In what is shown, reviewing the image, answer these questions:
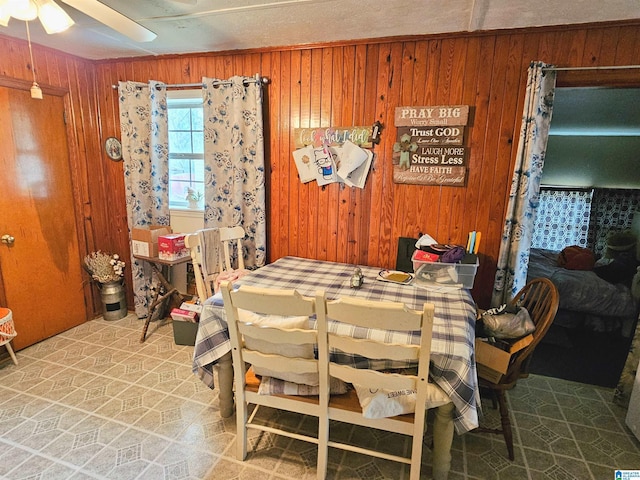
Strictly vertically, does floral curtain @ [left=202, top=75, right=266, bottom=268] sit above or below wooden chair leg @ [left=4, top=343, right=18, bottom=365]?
above

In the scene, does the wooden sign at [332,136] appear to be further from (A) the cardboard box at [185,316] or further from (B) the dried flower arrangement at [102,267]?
(B) the dried flower arrangement at [102,267]

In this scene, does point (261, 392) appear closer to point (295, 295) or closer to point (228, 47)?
point (295, 295)

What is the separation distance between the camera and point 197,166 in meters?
3.23

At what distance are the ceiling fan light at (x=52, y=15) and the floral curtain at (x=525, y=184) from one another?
255cm

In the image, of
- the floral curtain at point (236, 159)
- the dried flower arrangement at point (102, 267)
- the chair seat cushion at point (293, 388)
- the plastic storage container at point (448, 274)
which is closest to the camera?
the chair seat cushion at point (293, 388)

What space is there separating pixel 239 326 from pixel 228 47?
2260mm

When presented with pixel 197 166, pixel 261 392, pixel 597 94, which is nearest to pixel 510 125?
pixel 597 94

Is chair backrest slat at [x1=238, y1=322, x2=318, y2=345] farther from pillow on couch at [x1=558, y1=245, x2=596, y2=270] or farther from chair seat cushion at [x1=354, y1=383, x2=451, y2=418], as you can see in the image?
pillow on couch at [x1=558, y1=245, x2=596, y2=270]

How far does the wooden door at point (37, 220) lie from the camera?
8.47 ft

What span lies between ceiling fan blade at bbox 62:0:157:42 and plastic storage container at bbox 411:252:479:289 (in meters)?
2.16

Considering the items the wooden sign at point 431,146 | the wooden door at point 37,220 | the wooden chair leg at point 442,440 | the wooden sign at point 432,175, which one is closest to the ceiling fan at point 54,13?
the wooden door at point 37,220

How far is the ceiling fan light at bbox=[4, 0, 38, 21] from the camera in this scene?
55.1 inches

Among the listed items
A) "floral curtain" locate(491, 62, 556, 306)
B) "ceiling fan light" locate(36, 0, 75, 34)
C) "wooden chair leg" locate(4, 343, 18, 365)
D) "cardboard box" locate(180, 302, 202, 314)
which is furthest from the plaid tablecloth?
"wooden chair leg" locate(4, 343, 18, 365)

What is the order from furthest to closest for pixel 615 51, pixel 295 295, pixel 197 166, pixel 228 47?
pixel 197 166 < pixel 228 47 < pixel 615 51 < pixel 295 295
